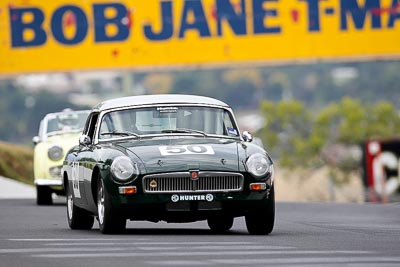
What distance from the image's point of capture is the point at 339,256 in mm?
12383

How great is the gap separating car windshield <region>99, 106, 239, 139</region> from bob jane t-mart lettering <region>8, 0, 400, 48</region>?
2658 centimetres

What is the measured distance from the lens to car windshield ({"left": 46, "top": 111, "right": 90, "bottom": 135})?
85.3 feet

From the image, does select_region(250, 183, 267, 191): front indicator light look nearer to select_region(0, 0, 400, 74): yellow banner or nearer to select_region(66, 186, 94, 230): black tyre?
select_region(66, 186, 94, 230): black tyre

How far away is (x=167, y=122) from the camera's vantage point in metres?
16.2

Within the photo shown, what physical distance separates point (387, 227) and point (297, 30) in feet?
85.0

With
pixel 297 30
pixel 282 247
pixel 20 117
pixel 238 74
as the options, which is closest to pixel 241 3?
pixel 297 30

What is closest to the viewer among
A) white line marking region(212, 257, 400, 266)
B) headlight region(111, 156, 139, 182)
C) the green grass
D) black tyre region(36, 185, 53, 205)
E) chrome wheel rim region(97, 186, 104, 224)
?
→ white line marking region(212, 257, 400, 266)

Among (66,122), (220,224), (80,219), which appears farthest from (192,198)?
(66,122)

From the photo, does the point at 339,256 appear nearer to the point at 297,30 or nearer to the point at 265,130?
the point at 297,30

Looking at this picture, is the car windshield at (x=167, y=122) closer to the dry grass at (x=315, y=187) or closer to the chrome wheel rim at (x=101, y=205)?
the chrome wheel rim at (x=101, y=205)

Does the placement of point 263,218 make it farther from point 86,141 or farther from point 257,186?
point 86,141

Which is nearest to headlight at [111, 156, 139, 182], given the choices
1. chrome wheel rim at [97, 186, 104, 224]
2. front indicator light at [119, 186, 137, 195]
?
front indicator light at [119, 186, 137, 195]

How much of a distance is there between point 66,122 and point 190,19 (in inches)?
692

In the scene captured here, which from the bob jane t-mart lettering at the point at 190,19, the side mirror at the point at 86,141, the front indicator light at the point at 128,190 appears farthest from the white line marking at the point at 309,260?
the bob jane t-mart lettering at the point at 190,19
